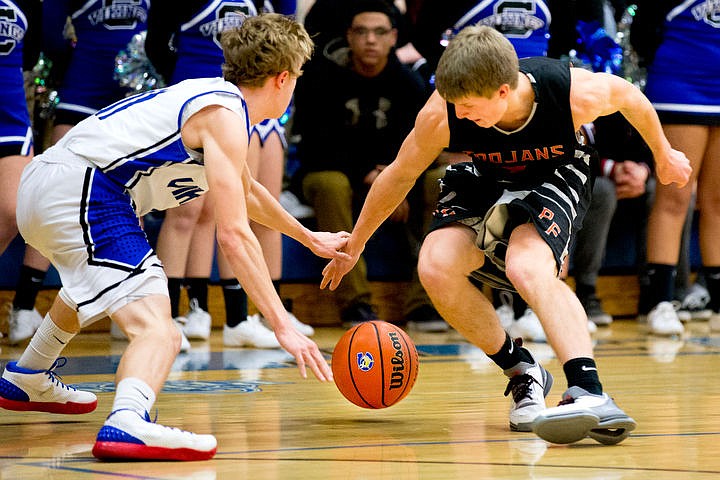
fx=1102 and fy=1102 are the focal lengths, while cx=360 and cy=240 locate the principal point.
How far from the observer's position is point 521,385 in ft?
12.4

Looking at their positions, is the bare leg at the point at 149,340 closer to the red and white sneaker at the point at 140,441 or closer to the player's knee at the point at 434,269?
the red and white sneaker at the point at 140,441

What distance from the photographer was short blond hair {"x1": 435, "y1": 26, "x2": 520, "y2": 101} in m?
3.32

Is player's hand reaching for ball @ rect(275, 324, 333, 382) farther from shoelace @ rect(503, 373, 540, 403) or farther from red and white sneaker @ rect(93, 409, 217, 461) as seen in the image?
shoelace @ rect(503, 373, 540, 403)

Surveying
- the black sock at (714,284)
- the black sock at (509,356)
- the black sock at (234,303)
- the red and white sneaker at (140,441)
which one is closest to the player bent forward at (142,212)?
the red and white sneaker at (140,441)

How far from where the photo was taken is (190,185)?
3631mm

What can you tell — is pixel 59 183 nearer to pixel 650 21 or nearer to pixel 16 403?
pixel 16 403

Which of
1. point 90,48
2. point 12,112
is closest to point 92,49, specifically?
point 90,48

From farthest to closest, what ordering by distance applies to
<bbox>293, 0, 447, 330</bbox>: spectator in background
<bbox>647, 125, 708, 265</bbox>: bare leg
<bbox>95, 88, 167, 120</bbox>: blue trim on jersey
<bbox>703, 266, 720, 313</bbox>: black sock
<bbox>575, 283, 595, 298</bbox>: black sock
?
1. <bbox>575, 283, 595, 298</bbox>: black sock
2. <bbox>293, 0, 447, 330</bbox>: spectator in background
3. <bbox>703, 266, 720, 313</bbox>: black sock
4. <bbox>647, 125, 708, 265</bbox>: bare leg
5. <bbox>95, 88, 167, 120</bbox>: blue trim on jersey

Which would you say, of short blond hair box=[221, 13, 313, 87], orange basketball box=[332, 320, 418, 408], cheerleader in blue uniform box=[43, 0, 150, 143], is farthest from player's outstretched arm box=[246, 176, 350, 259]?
cheerleader in blue uniform box=[43, 0, 150, 143]

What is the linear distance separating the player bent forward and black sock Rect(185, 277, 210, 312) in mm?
2536

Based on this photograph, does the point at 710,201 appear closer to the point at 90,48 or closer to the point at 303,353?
the point at 90,48

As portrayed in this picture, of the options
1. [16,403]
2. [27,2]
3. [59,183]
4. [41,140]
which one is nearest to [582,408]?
[59,183]

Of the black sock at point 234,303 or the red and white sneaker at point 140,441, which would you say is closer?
the red and white sneaker at point 140,441

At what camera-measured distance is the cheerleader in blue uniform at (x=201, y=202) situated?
6.06 metres
